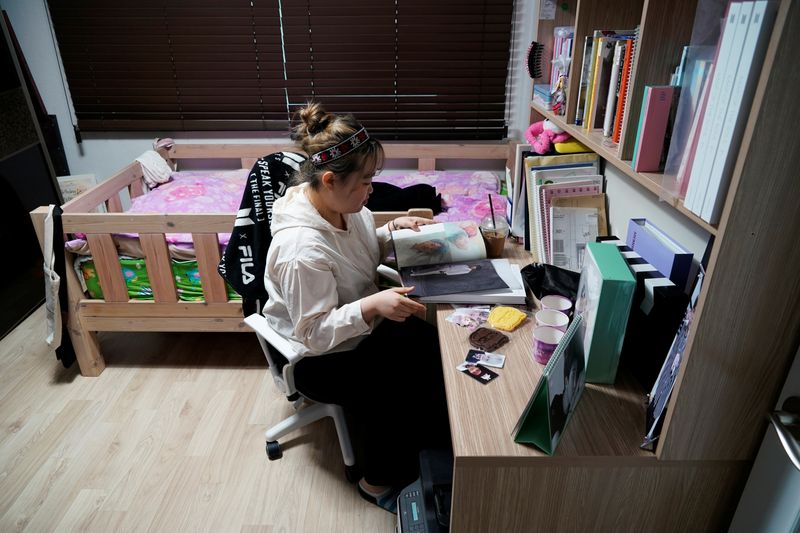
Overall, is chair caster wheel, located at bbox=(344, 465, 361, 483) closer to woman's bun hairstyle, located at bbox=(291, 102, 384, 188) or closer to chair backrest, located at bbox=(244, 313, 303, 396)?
chair backrest, located at bbox=(244, 313, 303, 396)

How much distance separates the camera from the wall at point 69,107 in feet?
10.1

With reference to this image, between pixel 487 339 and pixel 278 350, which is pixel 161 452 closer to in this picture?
pixel 278 350

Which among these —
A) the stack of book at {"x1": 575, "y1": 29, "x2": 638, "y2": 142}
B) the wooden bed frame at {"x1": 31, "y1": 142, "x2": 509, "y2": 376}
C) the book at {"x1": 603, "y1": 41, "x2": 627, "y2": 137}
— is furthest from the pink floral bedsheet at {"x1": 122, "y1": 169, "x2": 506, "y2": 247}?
the book at {"x1": 603, "y1": 41, "x2": 627, "y2": 137}

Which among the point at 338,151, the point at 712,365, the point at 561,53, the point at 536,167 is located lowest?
A: the point at 712,365

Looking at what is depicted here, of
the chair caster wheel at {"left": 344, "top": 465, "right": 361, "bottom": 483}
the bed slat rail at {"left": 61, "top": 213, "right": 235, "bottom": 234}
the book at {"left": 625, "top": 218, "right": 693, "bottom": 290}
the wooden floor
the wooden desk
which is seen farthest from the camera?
the bed slat rail at {"left": 61, "top": 213, "right": 235, "bottom": 234}

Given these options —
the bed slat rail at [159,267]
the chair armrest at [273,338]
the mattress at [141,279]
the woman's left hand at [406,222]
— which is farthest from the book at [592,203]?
the bed slat rail at [159,267]

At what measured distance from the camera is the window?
10.1 feet

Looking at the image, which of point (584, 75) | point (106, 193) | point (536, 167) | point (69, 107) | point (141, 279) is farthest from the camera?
point (69, 107)

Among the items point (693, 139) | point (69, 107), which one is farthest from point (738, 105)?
point (69, 107)

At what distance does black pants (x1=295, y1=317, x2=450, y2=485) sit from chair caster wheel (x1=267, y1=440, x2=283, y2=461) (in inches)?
12.5

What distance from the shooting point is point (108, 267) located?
213 cm

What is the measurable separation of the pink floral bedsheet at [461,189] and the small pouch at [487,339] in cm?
128

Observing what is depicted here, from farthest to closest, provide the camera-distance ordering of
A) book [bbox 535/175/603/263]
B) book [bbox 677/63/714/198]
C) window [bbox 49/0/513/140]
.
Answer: window [bbox 49/0/513/140], book [bbox 535/175/603/263], book [bbox 677/63/714/198]

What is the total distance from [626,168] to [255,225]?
1161mm
